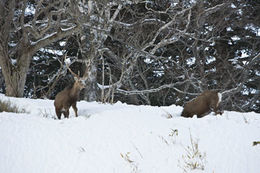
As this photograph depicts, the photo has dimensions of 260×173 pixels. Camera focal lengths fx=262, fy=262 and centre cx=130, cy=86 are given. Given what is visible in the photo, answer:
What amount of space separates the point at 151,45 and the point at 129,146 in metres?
8.47

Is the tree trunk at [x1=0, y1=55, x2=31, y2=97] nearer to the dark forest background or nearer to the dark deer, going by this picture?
the dark forest background

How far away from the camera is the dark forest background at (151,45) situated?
9867mm

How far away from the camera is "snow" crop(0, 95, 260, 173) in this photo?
8.04 feet

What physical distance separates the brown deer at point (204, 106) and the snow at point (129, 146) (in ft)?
4.24

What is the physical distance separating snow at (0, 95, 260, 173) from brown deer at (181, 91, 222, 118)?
1.29m

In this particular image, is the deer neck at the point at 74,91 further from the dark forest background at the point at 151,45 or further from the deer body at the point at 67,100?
the dark forest background at the point at 151,45

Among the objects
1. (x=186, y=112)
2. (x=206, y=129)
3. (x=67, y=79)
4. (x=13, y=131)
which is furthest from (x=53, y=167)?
(x=67, y=79)

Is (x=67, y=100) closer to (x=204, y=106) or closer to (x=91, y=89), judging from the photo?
(x=204, y=106)

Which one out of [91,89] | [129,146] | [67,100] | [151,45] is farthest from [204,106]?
[91,89]

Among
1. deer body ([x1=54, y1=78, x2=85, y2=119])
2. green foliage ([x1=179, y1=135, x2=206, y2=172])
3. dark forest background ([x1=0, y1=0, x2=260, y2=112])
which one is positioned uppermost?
dark forest background ([x1=0, y1=0, x2=260, y2=112])

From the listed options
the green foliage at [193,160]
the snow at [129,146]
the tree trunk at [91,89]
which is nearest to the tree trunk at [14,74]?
the tree trunk at [91,89]

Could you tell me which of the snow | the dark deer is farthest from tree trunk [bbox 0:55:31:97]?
the snow

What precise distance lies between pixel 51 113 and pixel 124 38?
6756 millimetres

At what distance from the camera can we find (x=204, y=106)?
201 inches
